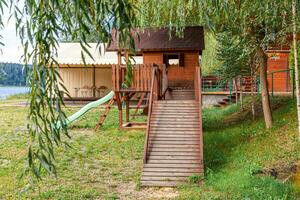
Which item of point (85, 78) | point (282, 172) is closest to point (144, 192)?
point (282, 172)

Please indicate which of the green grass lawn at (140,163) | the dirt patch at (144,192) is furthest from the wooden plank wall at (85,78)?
the dirt patch at (144,192)

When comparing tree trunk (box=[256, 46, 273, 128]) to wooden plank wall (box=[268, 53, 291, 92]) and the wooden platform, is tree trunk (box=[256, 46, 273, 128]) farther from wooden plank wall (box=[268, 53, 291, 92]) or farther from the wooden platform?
wooden plank wall (box=[268, 53, 291, 92])

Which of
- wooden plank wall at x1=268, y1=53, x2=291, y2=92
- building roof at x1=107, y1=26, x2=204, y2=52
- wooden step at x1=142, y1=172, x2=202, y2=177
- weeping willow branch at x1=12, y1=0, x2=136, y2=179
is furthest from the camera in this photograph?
wooden plank wall at x1=268, y1=53, x2=291, y2=92

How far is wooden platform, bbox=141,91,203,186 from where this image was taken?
8.96 meters

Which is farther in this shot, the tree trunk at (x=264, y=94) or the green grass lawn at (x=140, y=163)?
the tree trunk at (x=264, y=94)

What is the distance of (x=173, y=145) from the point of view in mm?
10141

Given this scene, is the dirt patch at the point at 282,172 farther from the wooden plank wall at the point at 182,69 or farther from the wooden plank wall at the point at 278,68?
the wooden plank wall at the point at 278,68

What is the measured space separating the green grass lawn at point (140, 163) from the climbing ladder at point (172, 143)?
0.32 m

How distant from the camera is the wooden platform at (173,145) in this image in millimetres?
8961

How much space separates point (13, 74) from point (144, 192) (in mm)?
4928

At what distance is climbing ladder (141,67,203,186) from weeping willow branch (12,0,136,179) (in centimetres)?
560

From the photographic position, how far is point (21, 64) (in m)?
3.35

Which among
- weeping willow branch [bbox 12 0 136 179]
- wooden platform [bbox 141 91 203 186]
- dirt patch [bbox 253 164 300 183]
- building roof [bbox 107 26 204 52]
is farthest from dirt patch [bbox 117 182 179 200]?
building roof [bbox 107 26 204 52]

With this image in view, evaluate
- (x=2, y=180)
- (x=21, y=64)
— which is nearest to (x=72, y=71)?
(x=2, y=180)
